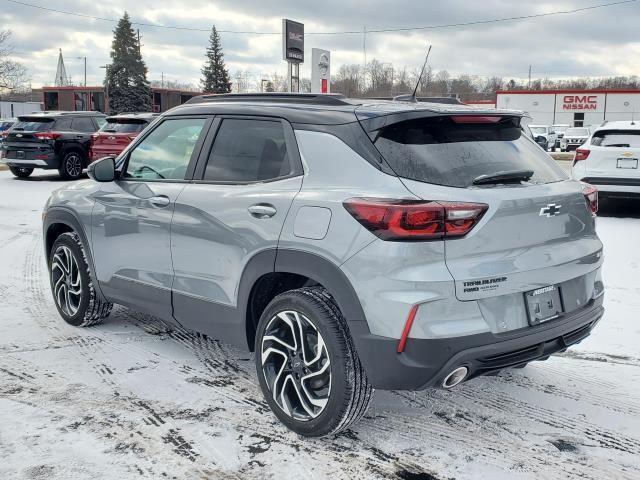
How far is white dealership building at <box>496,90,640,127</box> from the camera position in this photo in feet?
206

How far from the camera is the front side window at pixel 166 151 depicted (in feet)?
13.4

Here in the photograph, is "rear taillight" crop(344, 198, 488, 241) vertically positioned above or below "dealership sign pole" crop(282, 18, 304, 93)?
below

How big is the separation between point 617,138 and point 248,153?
8580 millimetres

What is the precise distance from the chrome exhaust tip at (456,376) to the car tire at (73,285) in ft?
9.69

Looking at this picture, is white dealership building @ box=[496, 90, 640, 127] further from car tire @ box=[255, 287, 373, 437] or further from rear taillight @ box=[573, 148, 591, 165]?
car tire @ box=[255, 287, 373, 437]

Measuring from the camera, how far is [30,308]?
220 inches

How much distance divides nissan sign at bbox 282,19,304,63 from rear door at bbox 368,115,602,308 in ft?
62.3

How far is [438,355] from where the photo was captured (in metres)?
2.81

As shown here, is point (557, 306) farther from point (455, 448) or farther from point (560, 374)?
point (560, 374)

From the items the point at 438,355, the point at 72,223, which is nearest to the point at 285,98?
the point at 438,355

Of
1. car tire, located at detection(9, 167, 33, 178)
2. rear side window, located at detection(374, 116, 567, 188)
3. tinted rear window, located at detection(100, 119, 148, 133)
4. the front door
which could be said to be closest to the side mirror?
the front door

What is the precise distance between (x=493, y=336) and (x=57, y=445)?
218cm

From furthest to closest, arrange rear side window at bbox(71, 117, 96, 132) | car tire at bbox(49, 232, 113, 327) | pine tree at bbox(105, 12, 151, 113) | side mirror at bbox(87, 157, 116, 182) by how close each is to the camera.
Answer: pine tree at bbox(105, 12, 151, 113)
rear side window at bbox(71, 117, 96, 132)
car tire at bbox(49, 232, 113, 327)
side mirror at bbox(87, 157, 116, 182)

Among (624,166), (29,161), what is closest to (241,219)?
(624,166)
